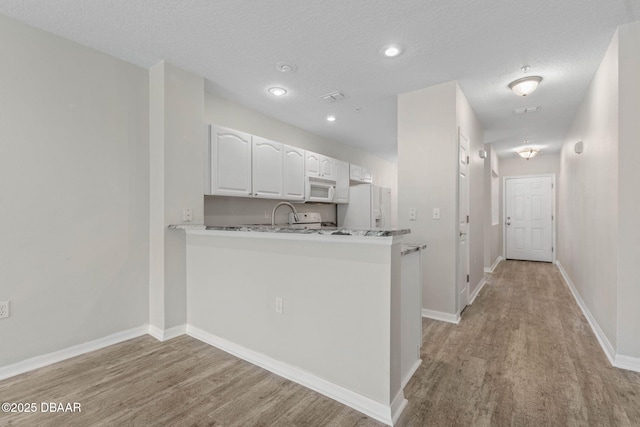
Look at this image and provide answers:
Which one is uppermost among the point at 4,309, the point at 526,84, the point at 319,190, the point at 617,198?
the point at 526,84

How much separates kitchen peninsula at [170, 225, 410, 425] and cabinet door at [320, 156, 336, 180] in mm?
2521

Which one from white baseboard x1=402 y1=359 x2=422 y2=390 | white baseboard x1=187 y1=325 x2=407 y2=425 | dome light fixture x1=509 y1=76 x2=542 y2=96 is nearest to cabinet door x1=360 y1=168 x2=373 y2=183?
dome light fixture x1=509 y1=76 x2=542 y2=96

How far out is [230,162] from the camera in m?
3.27

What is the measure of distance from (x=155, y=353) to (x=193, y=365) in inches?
17.0

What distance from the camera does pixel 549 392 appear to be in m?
1.85

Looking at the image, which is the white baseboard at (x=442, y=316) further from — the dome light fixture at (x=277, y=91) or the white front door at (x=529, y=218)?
the white front door at (x=529, y=218)

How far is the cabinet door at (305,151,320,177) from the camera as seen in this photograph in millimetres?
4391

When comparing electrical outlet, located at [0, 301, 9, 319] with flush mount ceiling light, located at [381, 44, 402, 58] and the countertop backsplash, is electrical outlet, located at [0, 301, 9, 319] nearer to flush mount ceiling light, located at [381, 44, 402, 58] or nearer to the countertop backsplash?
the countertop backsplash

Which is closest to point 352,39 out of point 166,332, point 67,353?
point 166,332

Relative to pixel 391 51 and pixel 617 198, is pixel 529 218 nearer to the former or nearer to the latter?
pixel 617 198

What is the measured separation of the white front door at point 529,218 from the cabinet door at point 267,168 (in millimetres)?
6058

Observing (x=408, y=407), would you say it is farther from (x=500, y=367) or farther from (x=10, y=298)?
(x=10, y=298)

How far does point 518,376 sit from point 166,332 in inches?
110

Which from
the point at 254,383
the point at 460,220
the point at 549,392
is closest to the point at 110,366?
the point at 254,383
